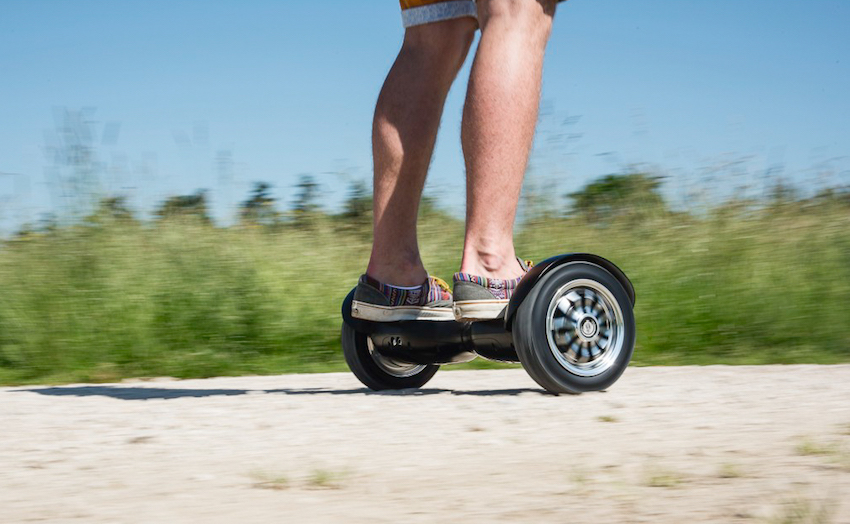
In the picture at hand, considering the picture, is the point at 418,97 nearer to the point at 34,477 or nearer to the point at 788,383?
the point at 788,383

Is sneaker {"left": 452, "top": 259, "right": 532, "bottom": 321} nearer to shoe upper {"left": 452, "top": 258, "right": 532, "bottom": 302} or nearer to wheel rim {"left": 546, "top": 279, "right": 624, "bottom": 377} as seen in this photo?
shoe upper {"left": 452, "top": 258, "right": 532, "bottom": 302}

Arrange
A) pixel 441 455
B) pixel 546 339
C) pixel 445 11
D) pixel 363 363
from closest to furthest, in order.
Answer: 1. pixel 441 455
2. pixel 546 339
3. pixel 445 11
4. pixel 363 363

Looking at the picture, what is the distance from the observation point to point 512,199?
94.3 inches

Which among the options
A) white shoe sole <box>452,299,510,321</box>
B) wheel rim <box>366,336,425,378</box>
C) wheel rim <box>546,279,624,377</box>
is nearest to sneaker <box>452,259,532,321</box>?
white shoe sole <box>452,299,510,321</box>

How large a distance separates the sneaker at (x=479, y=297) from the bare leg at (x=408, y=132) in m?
0.28

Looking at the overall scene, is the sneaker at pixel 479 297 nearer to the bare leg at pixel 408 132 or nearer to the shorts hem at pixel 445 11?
the bare leg at pixel 408 132

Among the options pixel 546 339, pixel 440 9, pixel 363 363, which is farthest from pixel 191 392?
pixel 440 9

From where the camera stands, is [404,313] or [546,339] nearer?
[546,339]

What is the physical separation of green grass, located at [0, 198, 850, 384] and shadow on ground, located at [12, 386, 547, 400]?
2.24ft

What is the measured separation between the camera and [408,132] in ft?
8.53

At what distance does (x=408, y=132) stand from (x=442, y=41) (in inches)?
9.8

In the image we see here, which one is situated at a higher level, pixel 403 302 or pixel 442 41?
pixel 442 41

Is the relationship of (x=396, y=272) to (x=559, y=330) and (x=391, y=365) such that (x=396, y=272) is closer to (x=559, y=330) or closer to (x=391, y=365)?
(x=391, y=365)

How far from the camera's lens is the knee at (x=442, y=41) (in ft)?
8.48
